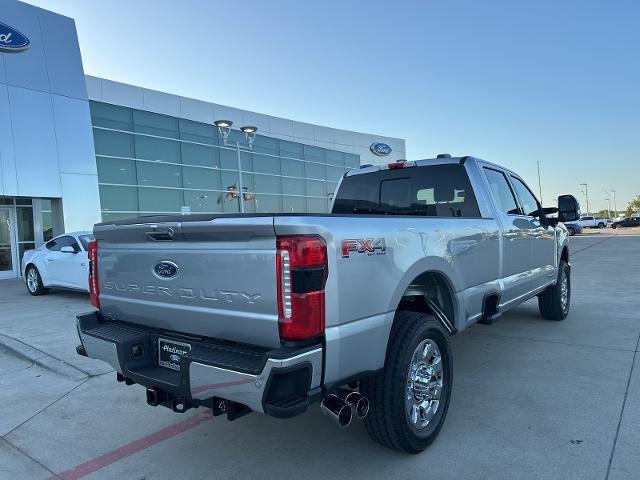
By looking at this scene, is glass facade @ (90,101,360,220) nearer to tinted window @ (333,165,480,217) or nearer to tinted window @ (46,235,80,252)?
tinted window @ (46,235,80,252)

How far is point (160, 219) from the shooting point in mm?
2969

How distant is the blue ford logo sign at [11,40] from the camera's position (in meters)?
14.5

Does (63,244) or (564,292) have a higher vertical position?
(63,244)

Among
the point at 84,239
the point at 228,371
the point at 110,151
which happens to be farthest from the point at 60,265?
the point at 110,151

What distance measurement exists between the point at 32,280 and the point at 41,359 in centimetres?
652

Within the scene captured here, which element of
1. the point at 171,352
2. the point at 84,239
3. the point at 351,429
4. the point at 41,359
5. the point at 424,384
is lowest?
the point at 351,429

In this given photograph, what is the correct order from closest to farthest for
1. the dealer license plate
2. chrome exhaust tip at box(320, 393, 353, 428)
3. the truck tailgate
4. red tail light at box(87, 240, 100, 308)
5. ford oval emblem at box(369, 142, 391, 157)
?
the truck tailgate
chrome exhaust tip at box(320, 393, 353, 428)
the dealer license plate
red tail light at box(87, 240, 100, 308)
ford oval emblem at box(369, 142, 391, 157)

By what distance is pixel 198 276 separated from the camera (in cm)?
273

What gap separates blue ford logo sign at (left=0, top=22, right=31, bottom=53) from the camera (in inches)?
571

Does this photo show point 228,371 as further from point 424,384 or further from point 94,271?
point 94,271

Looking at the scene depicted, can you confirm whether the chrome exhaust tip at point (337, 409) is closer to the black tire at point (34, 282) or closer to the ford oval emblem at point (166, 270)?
the ford oval emblem at point (166, 270)

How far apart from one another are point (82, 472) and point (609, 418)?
11.9ft

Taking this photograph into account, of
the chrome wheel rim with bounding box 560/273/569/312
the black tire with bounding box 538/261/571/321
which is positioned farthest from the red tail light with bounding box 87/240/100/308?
the chrome wheel rim with bounding box 560/273/569/312

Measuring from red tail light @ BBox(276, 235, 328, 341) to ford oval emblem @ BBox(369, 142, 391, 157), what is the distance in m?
35.8
